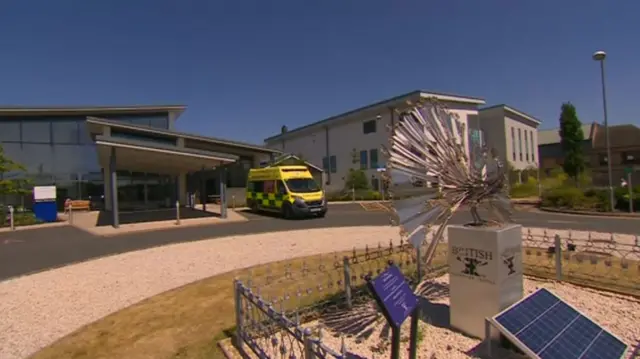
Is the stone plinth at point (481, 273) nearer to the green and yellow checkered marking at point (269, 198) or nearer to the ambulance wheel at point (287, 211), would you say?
the ambulance wheel at point (287, 211)

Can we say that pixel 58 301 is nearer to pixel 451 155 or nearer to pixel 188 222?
pixel 451 155

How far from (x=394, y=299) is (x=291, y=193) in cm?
1531

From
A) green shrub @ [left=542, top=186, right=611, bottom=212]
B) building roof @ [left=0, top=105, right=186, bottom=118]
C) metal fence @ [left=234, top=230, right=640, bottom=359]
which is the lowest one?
metal fence @ [left=234, top=230, right=640, bottom=359]

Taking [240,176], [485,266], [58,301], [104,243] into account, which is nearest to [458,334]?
[485,266]

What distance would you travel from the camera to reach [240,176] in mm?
31703

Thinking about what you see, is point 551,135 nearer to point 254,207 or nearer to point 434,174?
point 254,207

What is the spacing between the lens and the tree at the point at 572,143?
4181 cm

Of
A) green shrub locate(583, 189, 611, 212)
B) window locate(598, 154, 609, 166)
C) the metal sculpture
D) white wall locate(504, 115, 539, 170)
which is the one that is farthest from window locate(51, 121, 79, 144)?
window locate(598, 154, 609, 166)

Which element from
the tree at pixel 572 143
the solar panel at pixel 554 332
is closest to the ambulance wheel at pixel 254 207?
the solar panel at pixel 554 332

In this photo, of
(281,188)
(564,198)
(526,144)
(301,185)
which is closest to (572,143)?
(526,144)

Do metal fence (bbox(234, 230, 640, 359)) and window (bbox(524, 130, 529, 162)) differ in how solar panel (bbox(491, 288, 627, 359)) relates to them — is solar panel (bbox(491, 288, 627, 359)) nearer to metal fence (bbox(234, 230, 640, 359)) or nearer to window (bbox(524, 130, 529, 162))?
metal fence (bbox(234, 230, 640, 359))

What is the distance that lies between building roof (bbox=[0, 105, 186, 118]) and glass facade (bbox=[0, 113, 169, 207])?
1.46 ft

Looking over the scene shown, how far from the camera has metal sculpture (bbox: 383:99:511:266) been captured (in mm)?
4398

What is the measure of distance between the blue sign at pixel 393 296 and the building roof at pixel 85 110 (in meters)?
29.1
